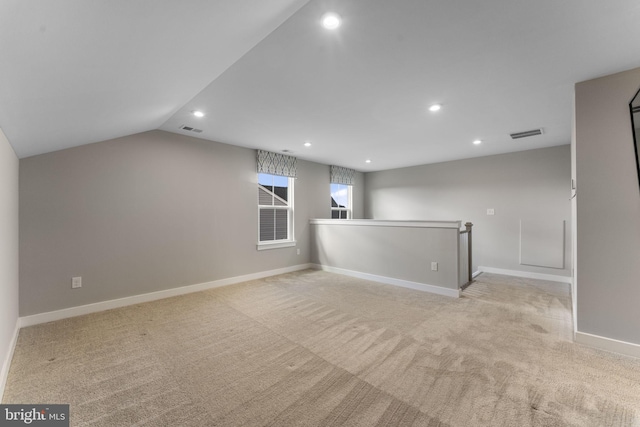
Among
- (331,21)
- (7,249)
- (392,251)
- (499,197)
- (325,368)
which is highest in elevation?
(331,21)

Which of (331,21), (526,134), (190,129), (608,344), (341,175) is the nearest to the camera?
(331,21)

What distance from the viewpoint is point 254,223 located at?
A: 466 centimetres

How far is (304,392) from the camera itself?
1688 mm

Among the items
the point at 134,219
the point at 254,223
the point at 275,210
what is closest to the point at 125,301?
the point at 134,219

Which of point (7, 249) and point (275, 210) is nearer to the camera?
point (7, 249)

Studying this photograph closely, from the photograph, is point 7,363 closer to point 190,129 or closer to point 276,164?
point 190,129

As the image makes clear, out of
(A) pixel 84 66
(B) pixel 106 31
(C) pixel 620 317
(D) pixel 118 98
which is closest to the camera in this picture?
(B) pixel 106 31

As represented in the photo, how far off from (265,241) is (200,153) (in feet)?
6.14

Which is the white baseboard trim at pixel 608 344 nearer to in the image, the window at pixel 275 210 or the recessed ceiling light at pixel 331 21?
the recessed ceiling light at pixel 331 21

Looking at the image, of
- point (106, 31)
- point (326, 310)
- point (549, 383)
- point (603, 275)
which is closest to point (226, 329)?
point (326, 310)

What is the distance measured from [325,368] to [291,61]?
92.0 inches

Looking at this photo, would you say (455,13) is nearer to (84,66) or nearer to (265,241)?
(84,66)

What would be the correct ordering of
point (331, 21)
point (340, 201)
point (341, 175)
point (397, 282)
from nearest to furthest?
point (331, 21)
point (397, 282)
point (341, 175)
point (340, 201)

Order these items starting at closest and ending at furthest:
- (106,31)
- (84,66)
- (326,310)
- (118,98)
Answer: (106,31), (84,66), (118,98), (326,310)
